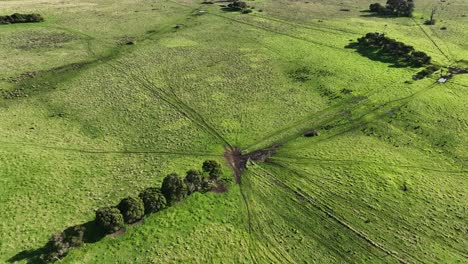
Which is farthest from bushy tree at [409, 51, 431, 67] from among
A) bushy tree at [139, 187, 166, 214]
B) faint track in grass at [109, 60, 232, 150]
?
bushy tree at [139, 187, 166, 214]

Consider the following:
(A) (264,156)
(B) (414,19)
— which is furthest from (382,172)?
(B) (414,19)

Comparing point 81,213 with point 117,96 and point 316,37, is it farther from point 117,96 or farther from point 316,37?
point 316,37

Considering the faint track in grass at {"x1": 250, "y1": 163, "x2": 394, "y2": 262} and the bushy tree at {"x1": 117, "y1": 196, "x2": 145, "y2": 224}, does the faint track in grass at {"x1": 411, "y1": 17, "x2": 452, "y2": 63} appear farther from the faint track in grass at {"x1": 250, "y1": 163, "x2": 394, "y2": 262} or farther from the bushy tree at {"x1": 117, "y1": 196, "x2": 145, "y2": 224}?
the bushy tree at {"x1": 117, "y1": 196, "x2": 145, "y2": 224}

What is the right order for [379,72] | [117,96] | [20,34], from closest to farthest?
[117,96] < [379,72] < [20,34]

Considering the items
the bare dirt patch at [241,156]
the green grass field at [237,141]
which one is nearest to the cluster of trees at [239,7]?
the green grass field at [237,141]

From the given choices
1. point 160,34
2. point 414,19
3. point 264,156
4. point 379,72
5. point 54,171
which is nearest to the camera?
point 54,171

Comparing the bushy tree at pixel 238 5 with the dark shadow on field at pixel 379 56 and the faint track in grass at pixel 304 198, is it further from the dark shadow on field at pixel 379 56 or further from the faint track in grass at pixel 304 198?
the faint track in grass at pixel 304 198
